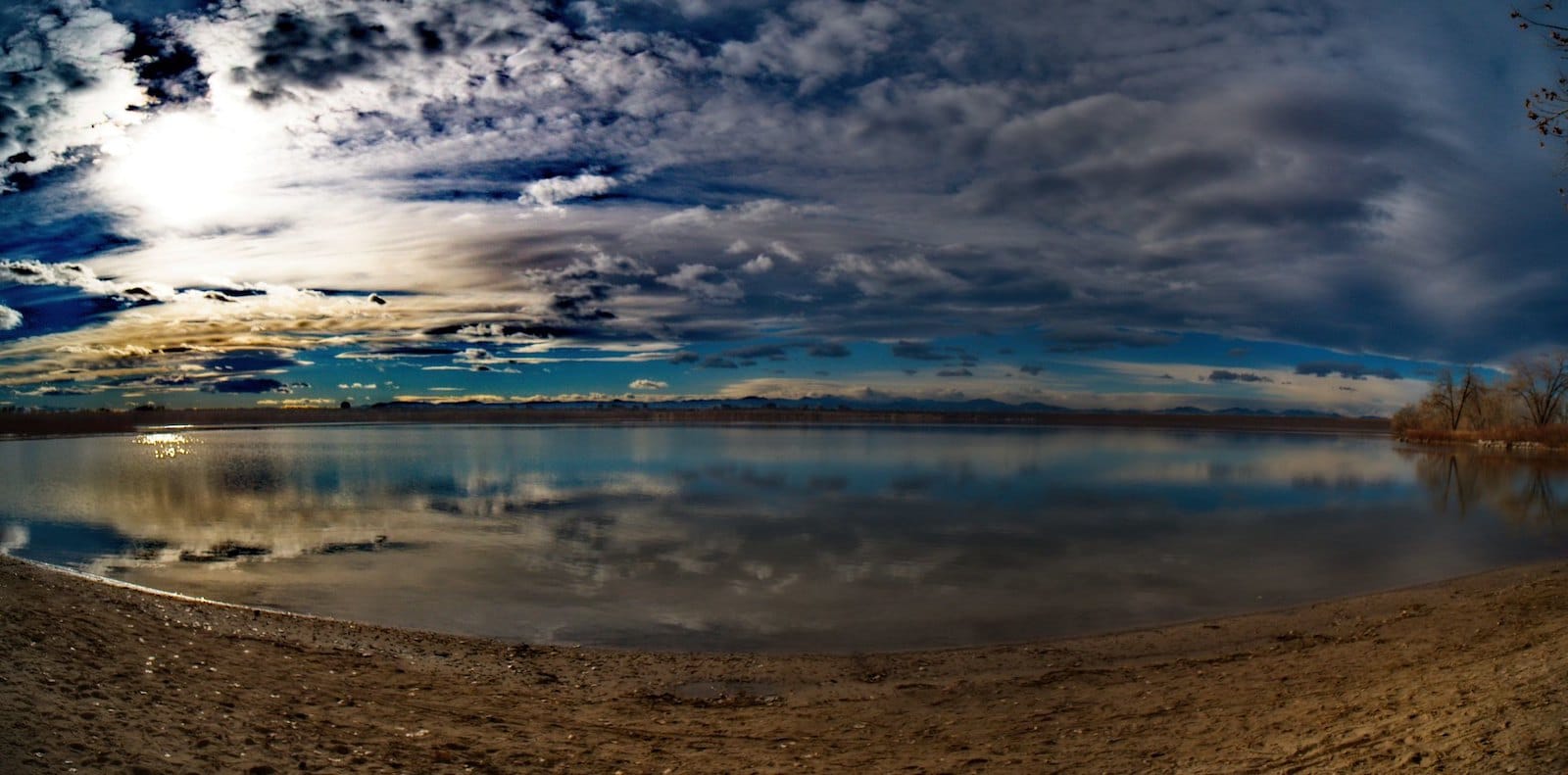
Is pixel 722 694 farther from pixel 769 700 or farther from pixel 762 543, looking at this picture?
pixel 762 543

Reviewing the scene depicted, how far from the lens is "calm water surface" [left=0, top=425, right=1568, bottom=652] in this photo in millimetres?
13719

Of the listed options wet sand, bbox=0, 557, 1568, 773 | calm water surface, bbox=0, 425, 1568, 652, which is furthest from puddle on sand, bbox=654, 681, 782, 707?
calm water surface, bbox=0, 425, 1568, 652

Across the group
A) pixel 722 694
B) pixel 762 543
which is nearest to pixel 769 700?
pixel 722 694

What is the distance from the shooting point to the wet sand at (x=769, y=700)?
272 inches

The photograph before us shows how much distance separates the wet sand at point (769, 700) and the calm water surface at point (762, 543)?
157 centimetres

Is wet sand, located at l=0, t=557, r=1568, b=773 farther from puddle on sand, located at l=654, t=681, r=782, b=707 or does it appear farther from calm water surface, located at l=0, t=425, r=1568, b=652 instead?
calm water surface, located at l=0, t=425, r=1568, b=652

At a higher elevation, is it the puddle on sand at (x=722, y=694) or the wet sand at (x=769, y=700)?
the wet sand at (x=769, y=700)

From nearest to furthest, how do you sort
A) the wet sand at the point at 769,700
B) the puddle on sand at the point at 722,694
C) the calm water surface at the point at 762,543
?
the wet sand at the point at 769,700 → the puddle on sand at the point at 722,694 → the calm water surface at the point at 762,543

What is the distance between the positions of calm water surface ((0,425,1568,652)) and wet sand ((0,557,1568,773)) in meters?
1.57

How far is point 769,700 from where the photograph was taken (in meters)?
9.50

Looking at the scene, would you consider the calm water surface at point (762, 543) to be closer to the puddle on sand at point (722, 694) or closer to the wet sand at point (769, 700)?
the wet sand at point (769, 700)

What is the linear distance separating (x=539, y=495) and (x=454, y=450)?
29.7 m

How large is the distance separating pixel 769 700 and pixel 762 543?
1054 cm

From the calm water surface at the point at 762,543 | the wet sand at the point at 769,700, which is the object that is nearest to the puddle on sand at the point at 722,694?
the wet sand at the point at 769,700
